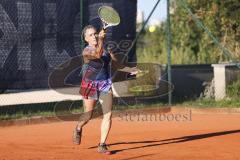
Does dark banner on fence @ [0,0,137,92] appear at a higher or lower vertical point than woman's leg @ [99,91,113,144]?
higher

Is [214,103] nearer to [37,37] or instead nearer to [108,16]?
[37,37]

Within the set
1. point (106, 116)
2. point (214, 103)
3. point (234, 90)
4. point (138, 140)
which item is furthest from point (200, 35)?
point (106, 116)

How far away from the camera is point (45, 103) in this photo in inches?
527

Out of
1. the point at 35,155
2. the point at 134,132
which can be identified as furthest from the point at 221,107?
the point at 35,155

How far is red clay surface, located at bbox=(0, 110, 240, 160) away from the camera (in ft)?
26.2

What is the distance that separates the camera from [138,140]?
9.48m

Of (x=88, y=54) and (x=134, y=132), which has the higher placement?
(x=88, y=54)

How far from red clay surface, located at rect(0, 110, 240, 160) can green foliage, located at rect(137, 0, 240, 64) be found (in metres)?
3.73

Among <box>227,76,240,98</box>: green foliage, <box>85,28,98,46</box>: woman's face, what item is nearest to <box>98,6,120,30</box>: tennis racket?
<box>85,28,98,46</box>: woman's face

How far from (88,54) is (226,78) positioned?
6.68 m

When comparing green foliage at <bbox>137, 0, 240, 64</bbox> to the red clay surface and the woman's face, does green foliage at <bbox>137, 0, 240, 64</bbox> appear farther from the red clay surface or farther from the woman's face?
the woman's face

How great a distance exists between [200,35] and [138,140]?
1525 centimetres

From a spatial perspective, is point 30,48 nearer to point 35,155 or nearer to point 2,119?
point 2,119

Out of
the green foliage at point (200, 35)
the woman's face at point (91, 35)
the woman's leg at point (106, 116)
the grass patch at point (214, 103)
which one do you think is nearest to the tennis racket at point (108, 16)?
the woman's face at point (91, 35)
